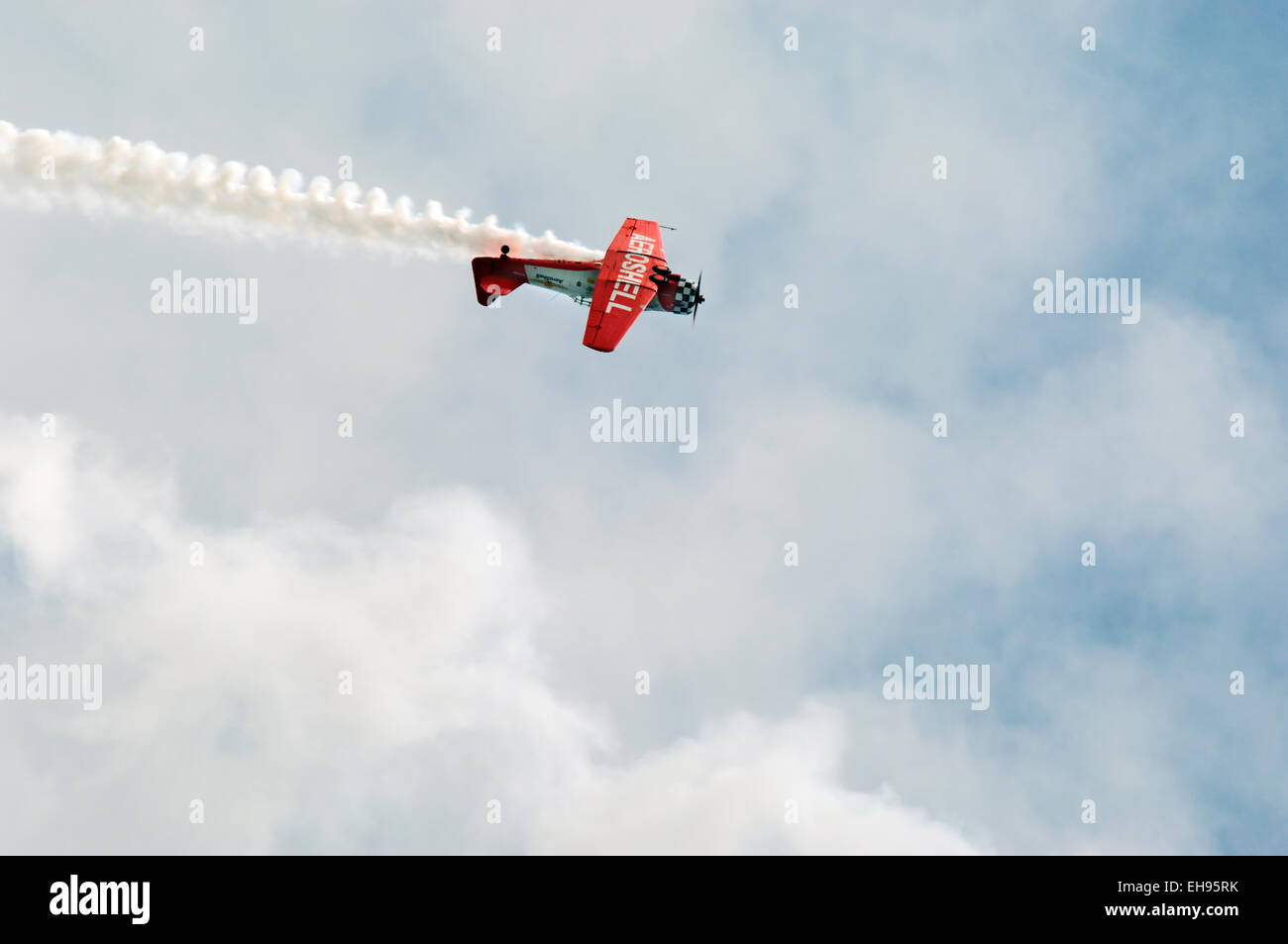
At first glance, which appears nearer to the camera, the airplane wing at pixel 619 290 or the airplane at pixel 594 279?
the airplane wing at pixel 619 290

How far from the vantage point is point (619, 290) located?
81.6 metres

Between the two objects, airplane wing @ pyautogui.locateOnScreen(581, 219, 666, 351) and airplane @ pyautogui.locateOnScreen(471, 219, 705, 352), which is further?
airplane @ pyautogui.locateOnScreen(471, 219, 705, 352)

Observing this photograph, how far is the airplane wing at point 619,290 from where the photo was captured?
7950 centimetres

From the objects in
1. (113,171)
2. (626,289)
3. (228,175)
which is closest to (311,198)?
(228,175)

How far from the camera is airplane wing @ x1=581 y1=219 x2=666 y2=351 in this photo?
7950 cm

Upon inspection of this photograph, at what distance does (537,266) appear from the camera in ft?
274
